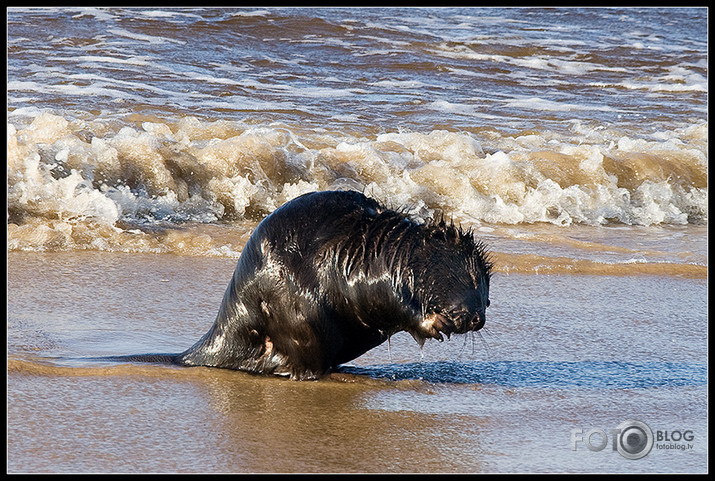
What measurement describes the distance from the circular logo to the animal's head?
0.68 metres

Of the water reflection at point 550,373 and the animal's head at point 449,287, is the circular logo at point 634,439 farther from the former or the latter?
the animal's head at point 449,287

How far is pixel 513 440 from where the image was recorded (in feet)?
11.4

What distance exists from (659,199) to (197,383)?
21.9 feet

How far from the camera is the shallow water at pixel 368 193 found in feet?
11.5

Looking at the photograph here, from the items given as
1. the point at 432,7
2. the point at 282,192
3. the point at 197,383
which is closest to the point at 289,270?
the point at 197,383

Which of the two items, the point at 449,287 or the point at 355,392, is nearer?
the point at 449,287

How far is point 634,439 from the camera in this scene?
3512 millimetres

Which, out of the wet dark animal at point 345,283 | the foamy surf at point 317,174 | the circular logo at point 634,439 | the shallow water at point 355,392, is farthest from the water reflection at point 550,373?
the foamy surf at point 317,174

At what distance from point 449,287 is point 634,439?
91 cm

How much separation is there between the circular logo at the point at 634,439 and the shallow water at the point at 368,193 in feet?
0.14

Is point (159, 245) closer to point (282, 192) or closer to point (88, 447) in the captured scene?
point (282, 192)

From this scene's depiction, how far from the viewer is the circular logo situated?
3.39 metres

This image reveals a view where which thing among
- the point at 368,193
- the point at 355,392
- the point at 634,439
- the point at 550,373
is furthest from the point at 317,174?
the point at 634,439

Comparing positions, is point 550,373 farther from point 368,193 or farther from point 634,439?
point 368,193
